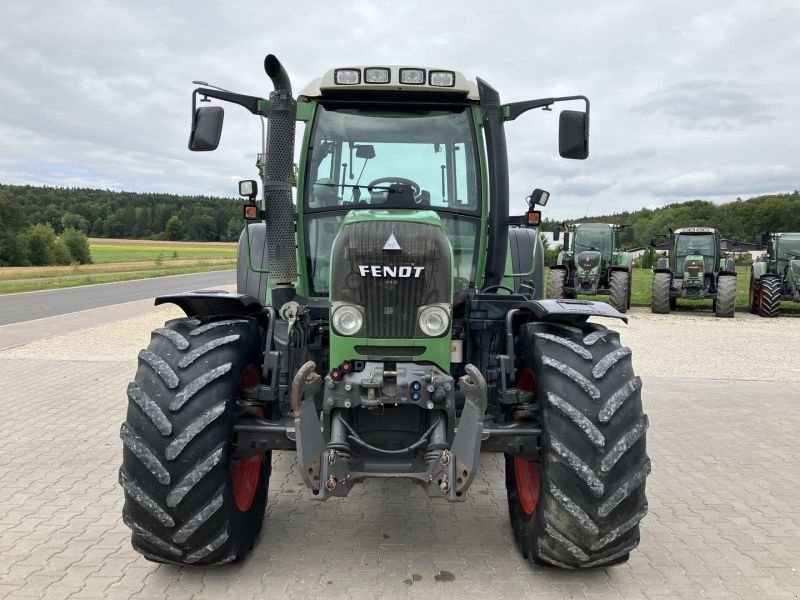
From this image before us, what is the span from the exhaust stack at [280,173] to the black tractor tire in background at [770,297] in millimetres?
17309

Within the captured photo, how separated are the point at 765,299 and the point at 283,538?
17588 millimetres

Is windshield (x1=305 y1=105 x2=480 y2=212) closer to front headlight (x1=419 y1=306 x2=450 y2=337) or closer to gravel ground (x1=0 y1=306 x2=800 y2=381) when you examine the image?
front headlight (x1=419 y1=306 x2=450 y2=337)

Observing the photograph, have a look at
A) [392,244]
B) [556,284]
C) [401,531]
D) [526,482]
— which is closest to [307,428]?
[392,244]

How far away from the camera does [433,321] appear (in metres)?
3.36

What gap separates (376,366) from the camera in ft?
10.9

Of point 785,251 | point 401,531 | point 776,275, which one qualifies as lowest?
point 401,531

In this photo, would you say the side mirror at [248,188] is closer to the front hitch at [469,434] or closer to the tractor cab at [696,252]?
the front hitch at [469,434]

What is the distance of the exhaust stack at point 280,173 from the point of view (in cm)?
387

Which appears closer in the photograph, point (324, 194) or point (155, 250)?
point (324, 194)

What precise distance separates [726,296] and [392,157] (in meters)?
15.7

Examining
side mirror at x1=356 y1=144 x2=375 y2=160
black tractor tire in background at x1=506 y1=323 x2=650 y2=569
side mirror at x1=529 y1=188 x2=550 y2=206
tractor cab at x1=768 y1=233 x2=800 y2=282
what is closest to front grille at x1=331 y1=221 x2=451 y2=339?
black tractor tire in background at x1=506 y1=323 x2=650 y2=569

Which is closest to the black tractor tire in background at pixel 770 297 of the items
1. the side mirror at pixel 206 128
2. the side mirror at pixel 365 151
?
the side mirror at pixel 365 151

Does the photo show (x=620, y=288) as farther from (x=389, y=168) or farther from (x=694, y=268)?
(x=389, y=168)

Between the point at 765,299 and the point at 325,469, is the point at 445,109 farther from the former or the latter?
the point at 765,299
